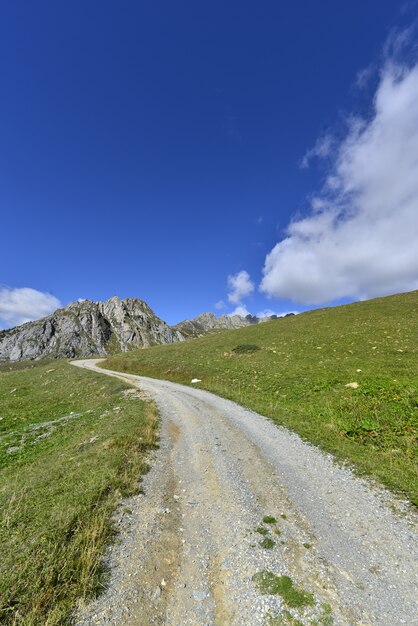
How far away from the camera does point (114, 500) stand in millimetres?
8820

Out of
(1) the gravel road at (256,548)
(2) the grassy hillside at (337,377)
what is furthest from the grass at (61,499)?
(2) the grassy hillside at (337,377)

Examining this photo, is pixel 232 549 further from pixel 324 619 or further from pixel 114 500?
pixel 114 500

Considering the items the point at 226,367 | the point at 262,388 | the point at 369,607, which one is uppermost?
the point at 226,367

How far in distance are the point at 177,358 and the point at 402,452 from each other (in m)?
38.5

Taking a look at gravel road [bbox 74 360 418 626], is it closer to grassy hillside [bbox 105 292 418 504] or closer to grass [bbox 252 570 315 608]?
grass [bbox 252 570 315 608]

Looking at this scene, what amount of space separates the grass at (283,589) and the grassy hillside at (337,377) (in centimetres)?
575

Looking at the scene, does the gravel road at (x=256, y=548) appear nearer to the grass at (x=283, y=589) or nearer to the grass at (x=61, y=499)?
the grass at (x=283, y=589)

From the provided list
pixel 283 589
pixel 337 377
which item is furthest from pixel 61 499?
pixel 337 377

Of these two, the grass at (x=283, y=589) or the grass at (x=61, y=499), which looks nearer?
the grass at (x=61, y=499)

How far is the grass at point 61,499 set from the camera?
5414 mm

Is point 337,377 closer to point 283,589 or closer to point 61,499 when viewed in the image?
point 283,589

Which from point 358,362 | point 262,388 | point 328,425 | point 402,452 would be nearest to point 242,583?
point 402,452

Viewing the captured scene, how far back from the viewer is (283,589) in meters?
5.84

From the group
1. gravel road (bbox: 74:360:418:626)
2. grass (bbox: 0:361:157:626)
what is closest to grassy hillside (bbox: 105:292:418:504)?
gravel road (bbox: 74:360:418:626)
